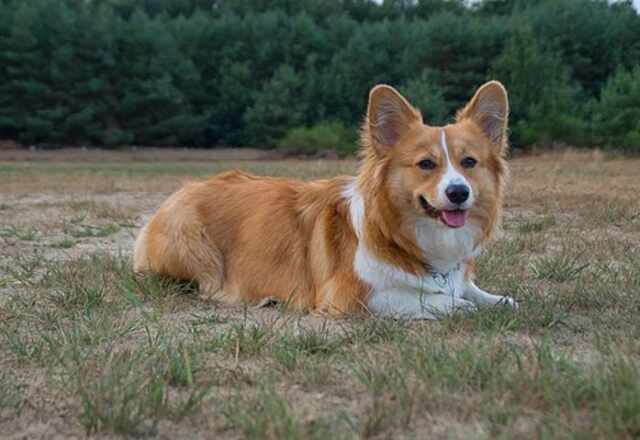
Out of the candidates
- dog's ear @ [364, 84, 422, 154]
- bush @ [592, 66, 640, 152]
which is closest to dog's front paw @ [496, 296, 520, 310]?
dog's ear @ [364, 84, 422, 154]

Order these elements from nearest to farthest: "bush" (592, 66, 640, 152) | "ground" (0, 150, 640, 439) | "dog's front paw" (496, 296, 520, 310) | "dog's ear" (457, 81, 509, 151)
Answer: "ground" (0, 150, 640, 439) → "dog's front paw" (496, 296, 520, 310) → "dog's ear" (457, 81, 509, 151) → "bush" (592, 66, 640, 152)

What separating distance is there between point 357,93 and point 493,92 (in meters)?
41.2

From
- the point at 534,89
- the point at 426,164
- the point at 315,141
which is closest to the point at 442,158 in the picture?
the point at 426,164

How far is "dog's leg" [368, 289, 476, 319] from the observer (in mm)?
4188

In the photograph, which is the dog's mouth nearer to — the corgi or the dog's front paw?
the corgi

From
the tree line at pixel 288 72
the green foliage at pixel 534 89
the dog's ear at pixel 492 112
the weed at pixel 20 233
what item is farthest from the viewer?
the tree line at pixel 288 72

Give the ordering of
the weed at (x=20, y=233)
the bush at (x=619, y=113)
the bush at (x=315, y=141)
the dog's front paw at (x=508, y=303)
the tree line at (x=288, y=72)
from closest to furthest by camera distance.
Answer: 1. the dog's front paw at (x=508, y=303)
2. the weed at (x=20, y=233)
3. the bush at (x=619, y=113)
4. the tree line at (x=288, y=72)
5. the bush at (x=315, y=141)

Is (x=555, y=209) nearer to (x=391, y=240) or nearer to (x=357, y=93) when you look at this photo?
(x=391, y=240)

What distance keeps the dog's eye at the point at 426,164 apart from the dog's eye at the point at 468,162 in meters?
0.17

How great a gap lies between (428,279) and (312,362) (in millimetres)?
1449

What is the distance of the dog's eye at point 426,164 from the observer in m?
4.36

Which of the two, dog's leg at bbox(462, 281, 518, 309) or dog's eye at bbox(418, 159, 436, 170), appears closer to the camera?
dog's eye at bbox(418, 159, 436, 170)

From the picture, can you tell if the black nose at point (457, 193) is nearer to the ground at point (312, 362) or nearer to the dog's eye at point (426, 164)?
the dog's eye at point (426, 164)

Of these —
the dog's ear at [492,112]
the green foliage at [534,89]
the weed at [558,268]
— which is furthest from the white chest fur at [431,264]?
the green foliage at [534,89]
